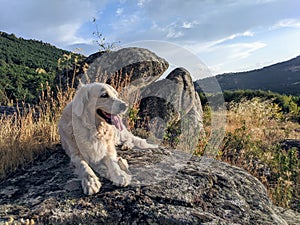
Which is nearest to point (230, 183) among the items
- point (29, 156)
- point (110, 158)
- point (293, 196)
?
point (110, 158)

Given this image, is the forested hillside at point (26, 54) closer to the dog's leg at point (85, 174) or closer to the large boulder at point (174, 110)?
the large boulder at point (174, 110)

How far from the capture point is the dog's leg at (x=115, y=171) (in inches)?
116

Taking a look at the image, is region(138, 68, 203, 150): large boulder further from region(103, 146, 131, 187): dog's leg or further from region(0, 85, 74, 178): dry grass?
region(103, 146, 131, 187): dog's leg

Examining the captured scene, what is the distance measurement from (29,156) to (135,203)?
2.10 m

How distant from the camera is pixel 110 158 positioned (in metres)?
3.29

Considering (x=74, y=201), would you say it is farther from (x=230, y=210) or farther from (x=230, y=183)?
(x=230, y=183)

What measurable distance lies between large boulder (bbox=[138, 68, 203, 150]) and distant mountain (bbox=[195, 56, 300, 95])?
21.2 meters

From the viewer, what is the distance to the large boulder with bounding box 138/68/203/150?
6340 mm

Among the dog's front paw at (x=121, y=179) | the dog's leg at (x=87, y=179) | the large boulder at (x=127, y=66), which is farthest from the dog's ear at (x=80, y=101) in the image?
the large boulder at (x=127, y=66)

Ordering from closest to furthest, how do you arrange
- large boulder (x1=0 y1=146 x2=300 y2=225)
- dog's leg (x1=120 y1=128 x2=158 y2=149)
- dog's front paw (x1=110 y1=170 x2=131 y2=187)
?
large boulder (x1=0 y1=146 x2=300 y2=225) < dog's front paw (x1=110 y1=170 x2=131 y2=187) < dog's leg (x1=120 y1=128 x2=158 y2=149)

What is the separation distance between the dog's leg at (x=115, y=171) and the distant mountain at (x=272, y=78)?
26.6 m

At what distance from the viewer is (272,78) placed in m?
42.5

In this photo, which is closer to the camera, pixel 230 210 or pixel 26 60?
pixel 230 210

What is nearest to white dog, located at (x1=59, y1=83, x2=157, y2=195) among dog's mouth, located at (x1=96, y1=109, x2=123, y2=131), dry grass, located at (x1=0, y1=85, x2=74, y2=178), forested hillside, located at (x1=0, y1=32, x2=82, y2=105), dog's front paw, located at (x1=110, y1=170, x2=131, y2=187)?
dog's mouth, located at (x1=96, y1=109, x2=123, y2=131)
